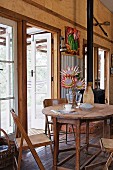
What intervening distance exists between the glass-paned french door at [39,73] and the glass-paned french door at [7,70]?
4.27ft

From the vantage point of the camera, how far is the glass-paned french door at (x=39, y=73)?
4.95m

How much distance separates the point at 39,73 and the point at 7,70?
1.50 m

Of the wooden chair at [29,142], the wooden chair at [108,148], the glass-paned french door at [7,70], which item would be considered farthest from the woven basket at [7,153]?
the wooden chair at [108,148]

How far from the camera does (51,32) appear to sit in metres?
4.73

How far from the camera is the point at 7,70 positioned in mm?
3637

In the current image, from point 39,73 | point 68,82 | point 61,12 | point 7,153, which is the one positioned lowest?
point 7,153

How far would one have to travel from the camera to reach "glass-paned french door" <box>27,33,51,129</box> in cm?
495

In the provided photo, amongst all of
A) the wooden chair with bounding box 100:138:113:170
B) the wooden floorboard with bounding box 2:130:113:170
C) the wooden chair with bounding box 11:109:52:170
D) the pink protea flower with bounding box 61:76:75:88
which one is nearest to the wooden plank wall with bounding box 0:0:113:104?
the pink protea flower with bounding box 61:76:75:88

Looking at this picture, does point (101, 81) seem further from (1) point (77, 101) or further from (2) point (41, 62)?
(1) point (77, 101)

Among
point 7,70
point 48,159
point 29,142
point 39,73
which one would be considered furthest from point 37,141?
point 39,73

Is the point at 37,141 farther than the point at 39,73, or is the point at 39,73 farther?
the point at 39,73

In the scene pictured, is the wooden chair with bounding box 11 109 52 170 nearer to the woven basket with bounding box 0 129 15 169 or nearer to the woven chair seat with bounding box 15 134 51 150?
the woven chair seat with bounding box 15 134 51 150

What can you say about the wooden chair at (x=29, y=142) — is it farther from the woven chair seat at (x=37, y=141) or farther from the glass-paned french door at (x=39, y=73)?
the glass-paned french door at (x=39, y=73)

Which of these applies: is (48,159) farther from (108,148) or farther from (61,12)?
(61,12)
